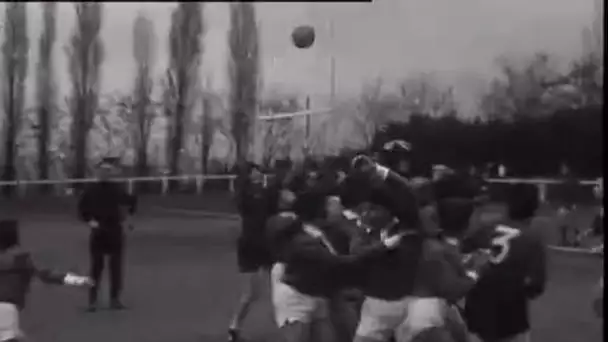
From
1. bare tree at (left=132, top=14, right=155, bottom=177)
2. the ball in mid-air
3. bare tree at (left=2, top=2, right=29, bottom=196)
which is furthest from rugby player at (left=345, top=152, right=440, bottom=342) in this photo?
bare tree at (left=2, top=2, right=29, bottom=196)

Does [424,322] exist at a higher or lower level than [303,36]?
lower

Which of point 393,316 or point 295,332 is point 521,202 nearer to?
point 393,316

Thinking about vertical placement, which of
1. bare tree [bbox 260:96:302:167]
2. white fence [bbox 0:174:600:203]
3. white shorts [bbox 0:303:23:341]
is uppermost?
bare tree [bbox 260:96:302:167]

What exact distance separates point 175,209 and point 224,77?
238 millimetres

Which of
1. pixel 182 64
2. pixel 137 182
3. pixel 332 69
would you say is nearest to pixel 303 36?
pixel 332 69

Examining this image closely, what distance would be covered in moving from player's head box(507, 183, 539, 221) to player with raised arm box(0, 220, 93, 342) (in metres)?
0.75

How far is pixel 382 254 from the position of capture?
1.21 m

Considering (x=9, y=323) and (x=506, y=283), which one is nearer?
(x=9, y=323)

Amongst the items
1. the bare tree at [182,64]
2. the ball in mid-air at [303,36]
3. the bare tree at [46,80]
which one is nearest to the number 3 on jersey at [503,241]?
the ball in mid-air at [303,36]

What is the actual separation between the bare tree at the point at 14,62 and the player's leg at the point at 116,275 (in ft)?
0.66

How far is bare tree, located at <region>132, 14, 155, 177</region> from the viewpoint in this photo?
115 centimetres

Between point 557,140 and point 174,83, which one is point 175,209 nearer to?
point 174,83

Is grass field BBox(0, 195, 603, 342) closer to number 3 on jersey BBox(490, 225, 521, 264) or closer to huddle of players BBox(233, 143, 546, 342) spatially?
huddle of players BBox(233, 143, 546, 342)

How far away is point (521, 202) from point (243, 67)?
56 cm
